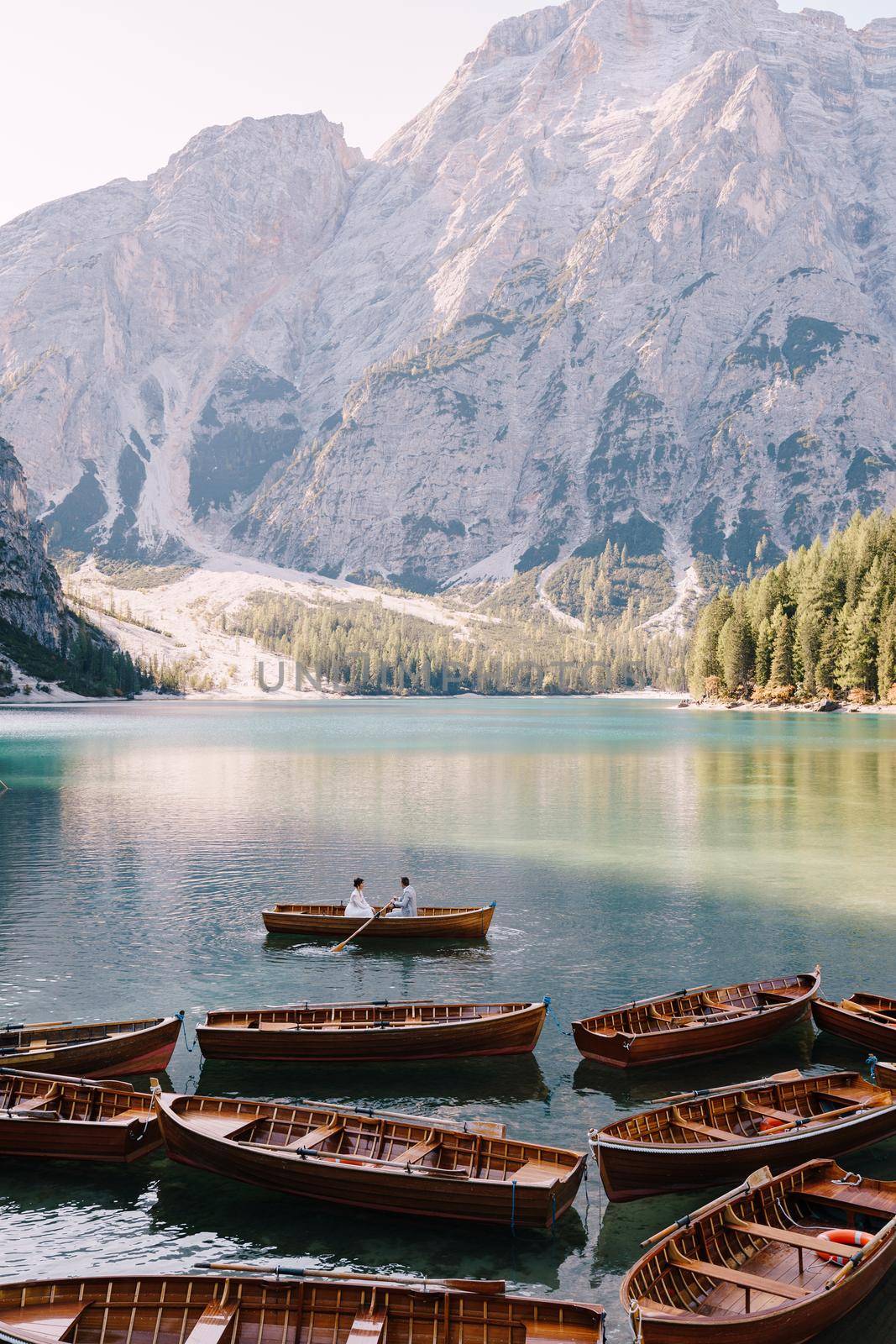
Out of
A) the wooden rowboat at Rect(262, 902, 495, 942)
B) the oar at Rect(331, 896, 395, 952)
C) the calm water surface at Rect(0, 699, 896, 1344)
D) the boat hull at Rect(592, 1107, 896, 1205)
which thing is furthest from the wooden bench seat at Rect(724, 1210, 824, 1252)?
the oar at Rect(331, 896, 395, 952)

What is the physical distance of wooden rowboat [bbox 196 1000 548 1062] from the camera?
1118 inches

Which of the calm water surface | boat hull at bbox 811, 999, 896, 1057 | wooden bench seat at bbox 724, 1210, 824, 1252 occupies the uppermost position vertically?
wooden bench seat at bbox 724, 1210, 824, 1252

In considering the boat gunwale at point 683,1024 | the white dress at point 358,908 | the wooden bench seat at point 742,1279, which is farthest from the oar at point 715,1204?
the white dress at point 358,908

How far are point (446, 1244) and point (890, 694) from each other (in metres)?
179

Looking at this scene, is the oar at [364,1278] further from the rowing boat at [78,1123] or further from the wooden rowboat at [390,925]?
the wooden rowboat at [390,925]

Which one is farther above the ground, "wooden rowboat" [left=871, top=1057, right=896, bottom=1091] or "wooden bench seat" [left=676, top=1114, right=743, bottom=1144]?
"wooden bench seat" [left=676, top=1114, right=743, bottom=1144]

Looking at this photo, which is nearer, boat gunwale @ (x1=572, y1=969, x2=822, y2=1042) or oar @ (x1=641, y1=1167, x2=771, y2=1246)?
oar @ (x1=641, y1=1167, x2=771, y2=1246)

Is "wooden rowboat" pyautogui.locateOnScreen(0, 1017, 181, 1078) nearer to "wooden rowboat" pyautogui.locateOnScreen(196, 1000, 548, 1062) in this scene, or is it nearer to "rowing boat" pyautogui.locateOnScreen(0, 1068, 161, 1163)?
"wooden rowboat" pyautogui.locateOnScreen(196, 1000, 548, 1062)

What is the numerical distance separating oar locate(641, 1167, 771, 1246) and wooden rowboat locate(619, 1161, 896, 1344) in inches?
1.0

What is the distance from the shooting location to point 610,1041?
28109mm

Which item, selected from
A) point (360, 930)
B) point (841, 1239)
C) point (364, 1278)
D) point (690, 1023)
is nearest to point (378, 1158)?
point (364, 1278)

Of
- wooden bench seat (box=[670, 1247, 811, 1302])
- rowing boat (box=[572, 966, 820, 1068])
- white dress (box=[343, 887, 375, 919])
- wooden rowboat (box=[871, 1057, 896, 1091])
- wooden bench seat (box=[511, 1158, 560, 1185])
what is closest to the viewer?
wooden bench seat (box=[670, 1247, 811, 1302])

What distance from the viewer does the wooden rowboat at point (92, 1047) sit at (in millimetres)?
26375

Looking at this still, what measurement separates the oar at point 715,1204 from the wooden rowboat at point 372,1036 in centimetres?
912
